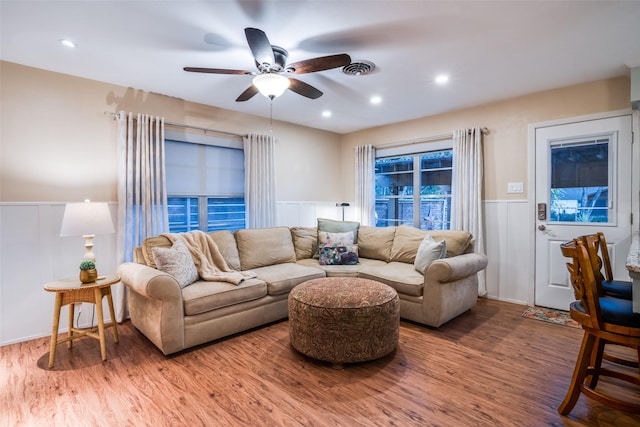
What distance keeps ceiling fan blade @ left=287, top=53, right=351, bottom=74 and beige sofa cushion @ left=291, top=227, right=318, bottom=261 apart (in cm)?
235

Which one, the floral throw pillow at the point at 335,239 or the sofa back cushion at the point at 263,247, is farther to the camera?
the floral throw pillow at the point at 335,239

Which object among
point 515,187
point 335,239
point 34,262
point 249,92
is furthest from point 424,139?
point 34,262

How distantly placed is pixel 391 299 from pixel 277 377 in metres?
1.04

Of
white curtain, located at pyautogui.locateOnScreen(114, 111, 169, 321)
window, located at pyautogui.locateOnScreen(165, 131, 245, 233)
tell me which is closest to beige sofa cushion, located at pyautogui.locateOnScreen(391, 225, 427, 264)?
window, located at pyautogui.locateOnScreen(165, 131, 245, 233)

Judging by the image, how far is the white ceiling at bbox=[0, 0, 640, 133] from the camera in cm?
209

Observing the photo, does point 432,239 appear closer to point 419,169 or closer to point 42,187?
point 419,169

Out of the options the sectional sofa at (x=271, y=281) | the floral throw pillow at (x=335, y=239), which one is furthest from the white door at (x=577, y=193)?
the floral throw pillow at (x=335, y=239)

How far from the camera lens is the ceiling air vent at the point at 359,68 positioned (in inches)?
113

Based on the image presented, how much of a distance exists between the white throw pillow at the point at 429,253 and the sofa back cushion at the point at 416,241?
0.21m

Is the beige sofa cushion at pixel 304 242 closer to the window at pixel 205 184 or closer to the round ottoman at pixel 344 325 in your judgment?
the window at pixel 205 184

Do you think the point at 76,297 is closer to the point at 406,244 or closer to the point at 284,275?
the point at 284,275

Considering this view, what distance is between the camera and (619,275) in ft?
10.6

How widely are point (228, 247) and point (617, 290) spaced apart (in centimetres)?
336

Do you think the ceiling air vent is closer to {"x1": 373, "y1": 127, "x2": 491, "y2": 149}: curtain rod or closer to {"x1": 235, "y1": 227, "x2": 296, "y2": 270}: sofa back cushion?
{"x1": 373, "y1": 127, "x2": 491, "y2": 149}: curtain rod
